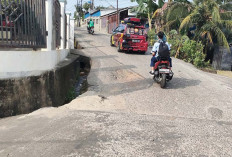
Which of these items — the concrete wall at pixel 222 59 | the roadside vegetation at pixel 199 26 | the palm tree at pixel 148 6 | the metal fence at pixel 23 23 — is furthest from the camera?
the palm tree at pixel 148 6

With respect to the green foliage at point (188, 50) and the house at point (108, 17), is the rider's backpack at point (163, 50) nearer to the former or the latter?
the green foliage at point (188, 50)

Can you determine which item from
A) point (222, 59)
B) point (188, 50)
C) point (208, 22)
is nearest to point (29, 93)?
point (188, 50)

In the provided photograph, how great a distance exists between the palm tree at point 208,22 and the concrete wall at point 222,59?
1.40 meters

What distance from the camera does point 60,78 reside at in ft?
19.1

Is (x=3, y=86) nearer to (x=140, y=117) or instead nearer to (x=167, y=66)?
(x=140, y=117)

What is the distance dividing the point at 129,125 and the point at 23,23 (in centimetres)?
309

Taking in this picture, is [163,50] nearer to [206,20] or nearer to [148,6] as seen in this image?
A: [206,20]

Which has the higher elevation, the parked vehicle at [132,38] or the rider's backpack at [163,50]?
the parked vehicle at [132,38]

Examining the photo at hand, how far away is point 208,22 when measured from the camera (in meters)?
13.7

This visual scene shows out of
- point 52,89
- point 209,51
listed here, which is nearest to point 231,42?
point 209,51

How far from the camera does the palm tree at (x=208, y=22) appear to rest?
1303 cm

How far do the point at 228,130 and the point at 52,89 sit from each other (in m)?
3.84

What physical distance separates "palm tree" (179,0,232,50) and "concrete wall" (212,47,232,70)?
140 centimetres

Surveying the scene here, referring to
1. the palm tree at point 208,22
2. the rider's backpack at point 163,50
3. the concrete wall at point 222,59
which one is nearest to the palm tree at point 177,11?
the palm tree at point 208,22
